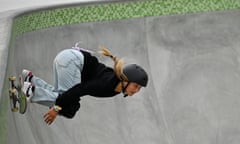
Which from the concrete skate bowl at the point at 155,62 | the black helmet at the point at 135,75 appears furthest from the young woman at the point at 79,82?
the concrete skate bowl at the point at 155,62

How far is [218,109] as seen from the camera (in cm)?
782

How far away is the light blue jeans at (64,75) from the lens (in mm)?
3988

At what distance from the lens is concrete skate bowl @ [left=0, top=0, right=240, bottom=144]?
22.1 feet

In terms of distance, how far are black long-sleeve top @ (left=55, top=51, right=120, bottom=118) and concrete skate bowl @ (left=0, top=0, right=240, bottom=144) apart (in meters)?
1.90

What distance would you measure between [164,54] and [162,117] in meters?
1.24

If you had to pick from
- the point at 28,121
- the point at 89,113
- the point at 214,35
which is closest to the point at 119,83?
the point at 28,121

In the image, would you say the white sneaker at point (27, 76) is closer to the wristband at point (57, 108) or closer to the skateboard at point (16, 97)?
the skateboard at point (16, 97)

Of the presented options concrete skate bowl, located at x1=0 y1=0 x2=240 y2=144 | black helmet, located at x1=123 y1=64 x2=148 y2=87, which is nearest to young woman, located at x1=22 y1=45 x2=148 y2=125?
black helmet, located at x1=123 y1=64 x2=148 y2=87

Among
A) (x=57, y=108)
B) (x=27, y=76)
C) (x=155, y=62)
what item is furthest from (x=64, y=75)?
(x=155, y=62)

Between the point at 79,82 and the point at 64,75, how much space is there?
12 cm

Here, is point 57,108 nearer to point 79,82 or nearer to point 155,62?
point 79,82

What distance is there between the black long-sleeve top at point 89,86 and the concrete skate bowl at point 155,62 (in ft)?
6.24

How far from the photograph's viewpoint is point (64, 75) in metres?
3.98

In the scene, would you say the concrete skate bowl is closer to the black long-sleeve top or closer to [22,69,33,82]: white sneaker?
[22,69,33,82]: white sneaker
